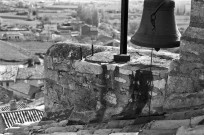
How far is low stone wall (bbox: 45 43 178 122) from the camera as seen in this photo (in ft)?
11.6

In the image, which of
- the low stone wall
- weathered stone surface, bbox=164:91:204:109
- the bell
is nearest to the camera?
weathered stone surface, bbox=164:91:204:109

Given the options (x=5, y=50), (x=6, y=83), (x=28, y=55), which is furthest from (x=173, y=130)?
(x=5, y=50)

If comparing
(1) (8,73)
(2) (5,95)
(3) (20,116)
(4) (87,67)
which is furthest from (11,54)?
(4) (87,67)

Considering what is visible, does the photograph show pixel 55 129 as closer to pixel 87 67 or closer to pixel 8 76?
pixel 87 67

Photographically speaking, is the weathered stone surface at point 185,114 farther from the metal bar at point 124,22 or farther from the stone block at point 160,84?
the metal bar at point 124,22

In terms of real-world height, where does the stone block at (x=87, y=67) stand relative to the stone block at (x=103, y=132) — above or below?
above

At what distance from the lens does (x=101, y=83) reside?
386 centimetres

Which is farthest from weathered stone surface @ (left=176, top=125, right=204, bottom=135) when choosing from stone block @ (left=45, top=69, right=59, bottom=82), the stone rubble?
stone block @ (left=45, top=69, right=59, bottom=82)

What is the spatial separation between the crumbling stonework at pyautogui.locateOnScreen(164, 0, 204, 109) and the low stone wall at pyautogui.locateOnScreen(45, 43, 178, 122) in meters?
0.20

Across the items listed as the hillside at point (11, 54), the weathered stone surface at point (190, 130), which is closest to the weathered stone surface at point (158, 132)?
the weathered stone surface at point (190, 130)

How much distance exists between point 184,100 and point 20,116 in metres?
9.93

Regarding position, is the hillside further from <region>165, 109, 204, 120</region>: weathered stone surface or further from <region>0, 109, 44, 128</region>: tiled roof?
<region>165, 109, 204, 120</region>: weathered stone surface

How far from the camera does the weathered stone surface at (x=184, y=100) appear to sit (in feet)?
9.91

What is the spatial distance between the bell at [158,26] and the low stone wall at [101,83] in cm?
33
